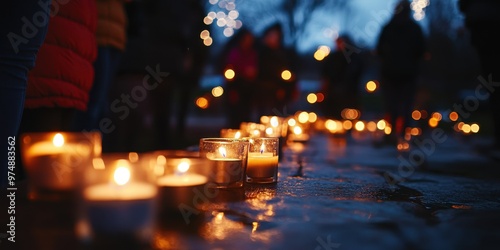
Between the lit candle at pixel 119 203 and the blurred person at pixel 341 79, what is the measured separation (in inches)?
397

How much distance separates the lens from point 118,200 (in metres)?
1.14

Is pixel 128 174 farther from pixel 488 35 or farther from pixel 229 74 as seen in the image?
pixel 229 74

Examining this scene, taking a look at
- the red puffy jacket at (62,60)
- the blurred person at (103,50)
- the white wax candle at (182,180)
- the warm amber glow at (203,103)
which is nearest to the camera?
the white wax candle at (182,180)

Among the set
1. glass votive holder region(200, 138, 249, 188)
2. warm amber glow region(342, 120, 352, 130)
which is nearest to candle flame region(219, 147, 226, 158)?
glass votive holder region(200, 138, 249, 188)

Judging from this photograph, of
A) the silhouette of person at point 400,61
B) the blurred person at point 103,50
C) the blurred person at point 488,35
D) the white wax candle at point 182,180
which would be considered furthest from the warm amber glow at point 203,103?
the white wax candle at point 182,180

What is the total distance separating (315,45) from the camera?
102 feet

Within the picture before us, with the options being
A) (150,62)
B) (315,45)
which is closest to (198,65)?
(150,62)

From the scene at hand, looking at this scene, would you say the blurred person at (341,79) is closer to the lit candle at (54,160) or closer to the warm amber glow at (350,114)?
the warm amber glow at (350,114)

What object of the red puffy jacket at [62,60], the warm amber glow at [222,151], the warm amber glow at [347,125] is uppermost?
the red puffy jacket at [62,60]

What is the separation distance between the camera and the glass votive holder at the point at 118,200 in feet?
3.70

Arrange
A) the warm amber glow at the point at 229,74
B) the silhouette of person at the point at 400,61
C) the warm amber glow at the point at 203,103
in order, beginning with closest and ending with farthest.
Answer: the silhouette of person at the point at 400,61 < the warm amber glow at the point at 229,74 < the warm amber glow at the point at 203,103

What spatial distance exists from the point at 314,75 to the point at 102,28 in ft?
141

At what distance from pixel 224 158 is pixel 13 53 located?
83cm

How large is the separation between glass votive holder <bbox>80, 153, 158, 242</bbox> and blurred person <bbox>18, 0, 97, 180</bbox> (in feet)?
4.88
